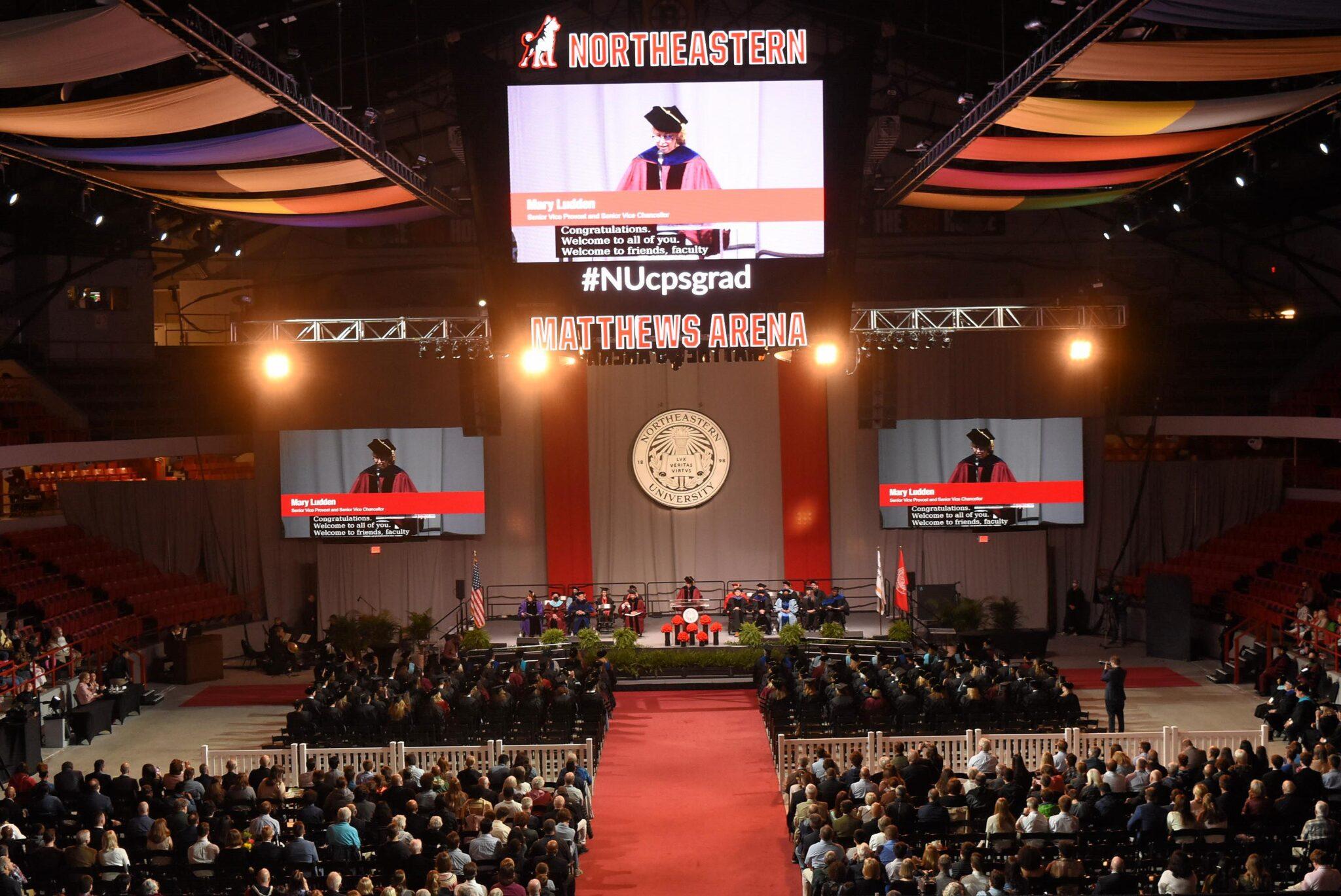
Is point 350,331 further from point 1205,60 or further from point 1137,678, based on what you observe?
point 1205,60

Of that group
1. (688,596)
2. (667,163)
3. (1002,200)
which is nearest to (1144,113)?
(1002,200)

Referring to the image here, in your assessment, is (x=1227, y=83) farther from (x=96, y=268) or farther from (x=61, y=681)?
(x=96, y=268)

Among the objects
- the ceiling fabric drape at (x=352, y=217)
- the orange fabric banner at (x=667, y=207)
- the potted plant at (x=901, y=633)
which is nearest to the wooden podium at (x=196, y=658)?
the ceiling fabric drape at (x=352, y=217)

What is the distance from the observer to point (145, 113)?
1438 cm

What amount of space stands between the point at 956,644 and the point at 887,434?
5.89 m

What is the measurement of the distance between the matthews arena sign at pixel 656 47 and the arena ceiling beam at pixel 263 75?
2723mm

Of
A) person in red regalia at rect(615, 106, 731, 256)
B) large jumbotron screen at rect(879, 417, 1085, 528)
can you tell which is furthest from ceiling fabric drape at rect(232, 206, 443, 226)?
large jumbotron screen at rect(879, 417, 1085, 528)

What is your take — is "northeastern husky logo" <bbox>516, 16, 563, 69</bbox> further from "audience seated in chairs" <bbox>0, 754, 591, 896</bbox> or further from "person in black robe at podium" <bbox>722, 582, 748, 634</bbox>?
"person in black robe at podium" <bbox>722, 582, 748, 634</bbox>

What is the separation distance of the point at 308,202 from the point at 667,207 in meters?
5.71

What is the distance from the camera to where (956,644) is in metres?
22.1

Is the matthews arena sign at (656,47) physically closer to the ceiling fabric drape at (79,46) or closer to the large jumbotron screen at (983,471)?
the ceiling fabric drape at (79,46)

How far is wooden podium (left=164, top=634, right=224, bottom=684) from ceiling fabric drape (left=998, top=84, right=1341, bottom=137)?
54.5 ft

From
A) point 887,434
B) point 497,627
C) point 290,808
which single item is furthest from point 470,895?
point 887,434
